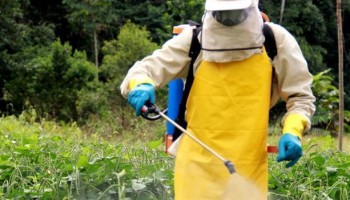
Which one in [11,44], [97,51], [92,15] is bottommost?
[97,51]

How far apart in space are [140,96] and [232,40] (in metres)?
0.46

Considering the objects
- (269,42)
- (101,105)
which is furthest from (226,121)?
(101,105)

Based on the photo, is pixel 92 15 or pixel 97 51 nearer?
pixel 92 15

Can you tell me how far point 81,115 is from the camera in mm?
14672

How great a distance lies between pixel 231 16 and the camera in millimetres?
3170

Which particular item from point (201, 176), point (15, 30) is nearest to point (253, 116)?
point (201, 176)

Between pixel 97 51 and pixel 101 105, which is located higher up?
pixel 101 105

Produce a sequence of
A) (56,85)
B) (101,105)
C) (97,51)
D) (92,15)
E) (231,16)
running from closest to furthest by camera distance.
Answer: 1. (231,16)
2. (101,105)
3. (56,85)
4. (92,15)
5. (97,51)

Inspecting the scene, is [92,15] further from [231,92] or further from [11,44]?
[231,92]

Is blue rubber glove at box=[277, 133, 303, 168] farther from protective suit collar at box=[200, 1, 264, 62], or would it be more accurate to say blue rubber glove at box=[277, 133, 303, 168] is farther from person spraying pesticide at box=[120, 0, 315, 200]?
protective suit collar at box=[200, 1, 264, 62]

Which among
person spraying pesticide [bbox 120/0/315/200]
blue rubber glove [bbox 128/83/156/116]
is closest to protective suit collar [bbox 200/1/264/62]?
person spraying pesticide [bbox 120/0/315/200]

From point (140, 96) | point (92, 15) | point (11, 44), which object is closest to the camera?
point (140, 96)

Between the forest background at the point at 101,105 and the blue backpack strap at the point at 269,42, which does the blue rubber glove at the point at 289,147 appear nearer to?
the blue backpack strap at the point at 269,42

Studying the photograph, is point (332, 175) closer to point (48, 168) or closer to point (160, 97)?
point (48, 168)
